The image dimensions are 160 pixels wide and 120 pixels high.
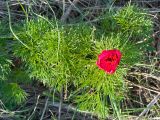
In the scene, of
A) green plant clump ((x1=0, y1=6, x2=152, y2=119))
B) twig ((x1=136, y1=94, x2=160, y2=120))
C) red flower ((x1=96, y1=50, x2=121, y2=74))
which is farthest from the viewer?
twig ((x1=136, y1=94, x2=160, y2=120))

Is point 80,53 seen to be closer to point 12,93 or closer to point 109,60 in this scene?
point 109,60

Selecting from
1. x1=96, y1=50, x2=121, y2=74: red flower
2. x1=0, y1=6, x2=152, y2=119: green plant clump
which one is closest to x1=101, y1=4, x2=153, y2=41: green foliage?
x1=0, y1=6, x2=152, y2=119: green plant clump

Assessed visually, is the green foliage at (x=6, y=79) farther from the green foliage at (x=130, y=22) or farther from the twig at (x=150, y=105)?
the twig at (x=150, y=105)

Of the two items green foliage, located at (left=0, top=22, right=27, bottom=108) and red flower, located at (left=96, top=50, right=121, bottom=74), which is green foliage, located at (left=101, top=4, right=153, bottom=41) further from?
green foliage, located at (left=0, top=22, right=27, bottom=108)

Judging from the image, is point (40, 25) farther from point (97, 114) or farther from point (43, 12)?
point (97, 114)

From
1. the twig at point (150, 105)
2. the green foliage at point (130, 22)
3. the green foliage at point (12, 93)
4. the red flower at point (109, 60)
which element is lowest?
the twig at point (150, 105)

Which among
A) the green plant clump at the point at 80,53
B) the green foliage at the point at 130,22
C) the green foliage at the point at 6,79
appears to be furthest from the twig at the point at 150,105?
the green foliage at the point at 6,79

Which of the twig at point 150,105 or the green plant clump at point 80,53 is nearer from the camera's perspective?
the green plant clump at point 80,53

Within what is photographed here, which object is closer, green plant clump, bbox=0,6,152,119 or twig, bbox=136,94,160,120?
green plant clump, bbox=0,6,152,119
